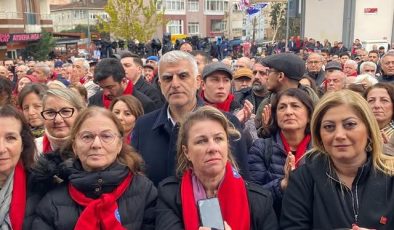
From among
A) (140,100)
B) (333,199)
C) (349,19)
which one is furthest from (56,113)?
(349,19)

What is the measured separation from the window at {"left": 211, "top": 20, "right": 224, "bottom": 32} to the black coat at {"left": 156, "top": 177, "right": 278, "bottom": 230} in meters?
61.0

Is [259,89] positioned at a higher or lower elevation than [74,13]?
lower

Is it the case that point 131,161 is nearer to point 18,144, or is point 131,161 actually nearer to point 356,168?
point 18,144

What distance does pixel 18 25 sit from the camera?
30.9m

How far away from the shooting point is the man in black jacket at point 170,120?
3197 millimetres

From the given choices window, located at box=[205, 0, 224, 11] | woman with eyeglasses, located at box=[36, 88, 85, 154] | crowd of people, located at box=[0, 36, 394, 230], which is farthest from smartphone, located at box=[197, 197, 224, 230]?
window, located at box=[205, 0, 224, 11]

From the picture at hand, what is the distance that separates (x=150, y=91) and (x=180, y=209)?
3486 mm

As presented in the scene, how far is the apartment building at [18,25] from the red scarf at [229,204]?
27.5 m

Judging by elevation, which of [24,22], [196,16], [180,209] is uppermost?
[196,16]

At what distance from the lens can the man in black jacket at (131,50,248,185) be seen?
3197 millimetres

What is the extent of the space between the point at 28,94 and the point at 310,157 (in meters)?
2.94

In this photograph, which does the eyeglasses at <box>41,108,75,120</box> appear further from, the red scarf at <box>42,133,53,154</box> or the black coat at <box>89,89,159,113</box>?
the black coat at <box>89,89,159,113</box>

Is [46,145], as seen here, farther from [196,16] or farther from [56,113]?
[196,16]

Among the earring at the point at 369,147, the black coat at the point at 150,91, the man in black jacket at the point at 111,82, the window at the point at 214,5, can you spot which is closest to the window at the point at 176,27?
the window at the point at 214,5
